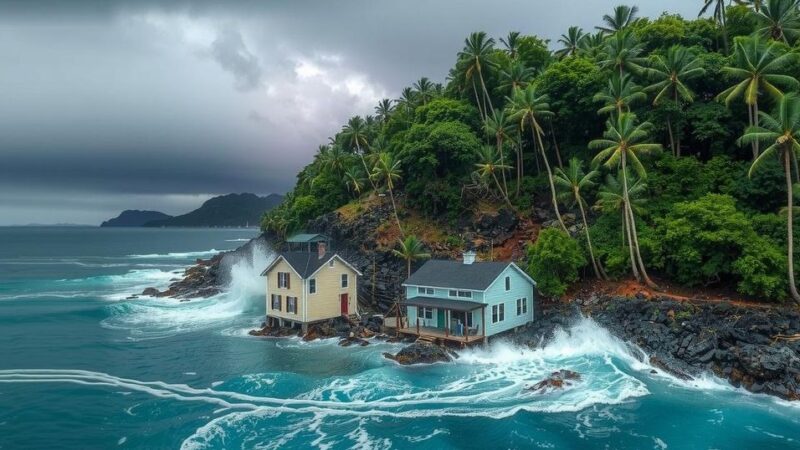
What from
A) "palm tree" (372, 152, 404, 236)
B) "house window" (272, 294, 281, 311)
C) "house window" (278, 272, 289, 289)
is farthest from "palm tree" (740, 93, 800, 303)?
"house window" (272, 294, 281, 311)

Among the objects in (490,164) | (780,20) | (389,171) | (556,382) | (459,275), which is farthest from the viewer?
(389,171)

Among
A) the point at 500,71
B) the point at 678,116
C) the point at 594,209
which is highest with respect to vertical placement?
the point at 500,71

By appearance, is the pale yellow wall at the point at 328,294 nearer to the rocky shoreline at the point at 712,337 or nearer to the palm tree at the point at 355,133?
the rocky shoreline at the point at 712,337

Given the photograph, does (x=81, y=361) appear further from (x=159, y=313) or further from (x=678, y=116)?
(x=678, y=116)

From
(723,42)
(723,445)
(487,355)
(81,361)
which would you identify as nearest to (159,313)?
(81,361)

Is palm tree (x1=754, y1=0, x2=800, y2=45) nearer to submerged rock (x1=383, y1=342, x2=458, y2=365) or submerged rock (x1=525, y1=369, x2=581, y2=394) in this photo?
submerged rock (x1=525, y1=369, x2=581, y2=394)

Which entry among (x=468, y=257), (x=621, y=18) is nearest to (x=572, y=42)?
(x=621, y=18)

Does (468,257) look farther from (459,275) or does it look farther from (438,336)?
(438,336)
